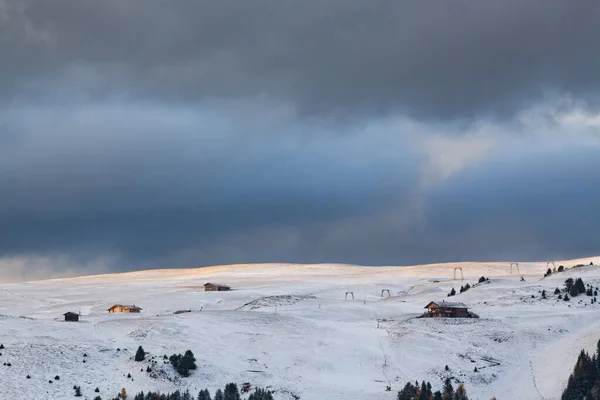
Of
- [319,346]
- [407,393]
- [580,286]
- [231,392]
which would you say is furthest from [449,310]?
[231,392]

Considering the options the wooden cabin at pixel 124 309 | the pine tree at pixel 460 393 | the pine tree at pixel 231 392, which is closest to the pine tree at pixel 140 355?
the pine tree at pixel 231 392

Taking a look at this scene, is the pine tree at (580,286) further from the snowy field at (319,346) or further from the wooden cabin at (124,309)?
the wooden cabin at (124,309)

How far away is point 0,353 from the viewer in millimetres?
91500

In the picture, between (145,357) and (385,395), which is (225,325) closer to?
(145,357)

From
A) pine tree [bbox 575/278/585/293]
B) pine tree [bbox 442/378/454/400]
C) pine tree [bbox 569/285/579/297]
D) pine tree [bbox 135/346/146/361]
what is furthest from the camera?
pine tree [bbox 575/278/585/293]

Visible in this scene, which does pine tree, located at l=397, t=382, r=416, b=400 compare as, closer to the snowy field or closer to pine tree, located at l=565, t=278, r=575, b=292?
the snowy field

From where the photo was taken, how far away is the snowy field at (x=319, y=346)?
88062 millimetres

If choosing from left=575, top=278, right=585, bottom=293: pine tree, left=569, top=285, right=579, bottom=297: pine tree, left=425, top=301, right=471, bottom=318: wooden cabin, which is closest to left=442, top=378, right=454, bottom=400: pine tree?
left=425, top=301, right=471, bottom=318: wooden cabin

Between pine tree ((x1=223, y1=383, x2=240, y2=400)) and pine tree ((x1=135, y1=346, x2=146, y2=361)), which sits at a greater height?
pine tree ((x1=135, y1=346, x2=146, y2=361))

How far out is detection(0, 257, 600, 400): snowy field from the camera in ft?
289

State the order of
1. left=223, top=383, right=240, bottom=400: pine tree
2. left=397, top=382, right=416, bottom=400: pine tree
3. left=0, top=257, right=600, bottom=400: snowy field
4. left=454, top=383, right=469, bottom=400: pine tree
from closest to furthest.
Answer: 1. left=397, top=382, right=416, bottom=400: pine tree
2. left=223, top=383, right=240, bottom=400: pine tree
3. left=454, top=383, right=469, bottom=400: pine tree
4. left=0, top=257, right=600, bottom=400: snowy field

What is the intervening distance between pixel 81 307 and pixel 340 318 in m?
50.8

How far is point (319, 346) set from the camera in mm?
103312

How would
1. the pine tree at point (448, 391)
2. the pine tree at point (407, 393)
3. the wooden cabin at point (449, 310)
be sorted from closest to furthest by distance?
the pine tree at point (407, 393) → the pine tree at point (448, 391) → the wooden cabin at point (449, 310)
